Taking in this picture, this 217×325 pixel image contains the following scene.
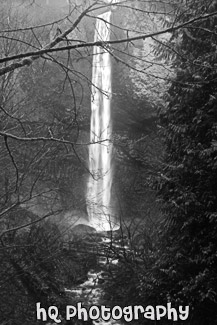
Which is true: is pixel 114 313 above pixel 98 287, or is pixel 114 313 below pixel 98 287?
below

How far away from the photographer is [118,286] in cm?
859

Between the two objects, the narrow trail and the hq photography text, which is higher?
the narrow trail

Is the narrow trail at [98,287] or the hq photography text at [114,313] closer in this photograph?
the hq photography text at [114,313]

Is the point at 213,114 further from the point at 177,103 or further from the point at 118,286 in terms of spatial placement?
the point at 118,286

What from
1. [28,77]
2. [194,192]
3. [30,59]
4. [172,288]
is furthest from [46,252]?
[28,77]

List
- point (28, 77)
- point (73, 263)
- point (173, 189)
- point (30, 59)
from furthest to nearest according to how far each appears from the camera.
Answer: point (28, 77)
point (73, 263)
point (173, 189)
point (30, 59)

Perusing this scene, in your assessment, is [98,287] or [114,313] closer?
[114,313]

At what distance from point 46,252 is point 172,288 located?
213cm

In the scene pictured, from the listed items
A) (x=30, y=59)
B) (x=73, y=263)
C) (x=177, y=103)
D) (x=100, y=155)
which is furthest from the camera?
(x=100, y=155)

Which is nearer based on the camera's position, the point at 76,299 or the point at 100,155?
the point at 76,299

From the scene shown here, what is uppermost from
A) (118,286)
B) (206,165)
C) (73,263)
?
(206,165)

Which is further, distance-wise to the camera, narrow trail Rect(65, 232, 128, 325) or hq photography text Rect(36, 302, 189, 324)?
narrow trail Rect(65, 232, 128, 325)

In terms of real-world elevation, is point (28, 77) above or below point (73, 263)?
above

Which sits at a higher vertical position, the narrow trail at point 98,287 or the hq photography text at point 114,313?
the narrow trail at point 98,287
